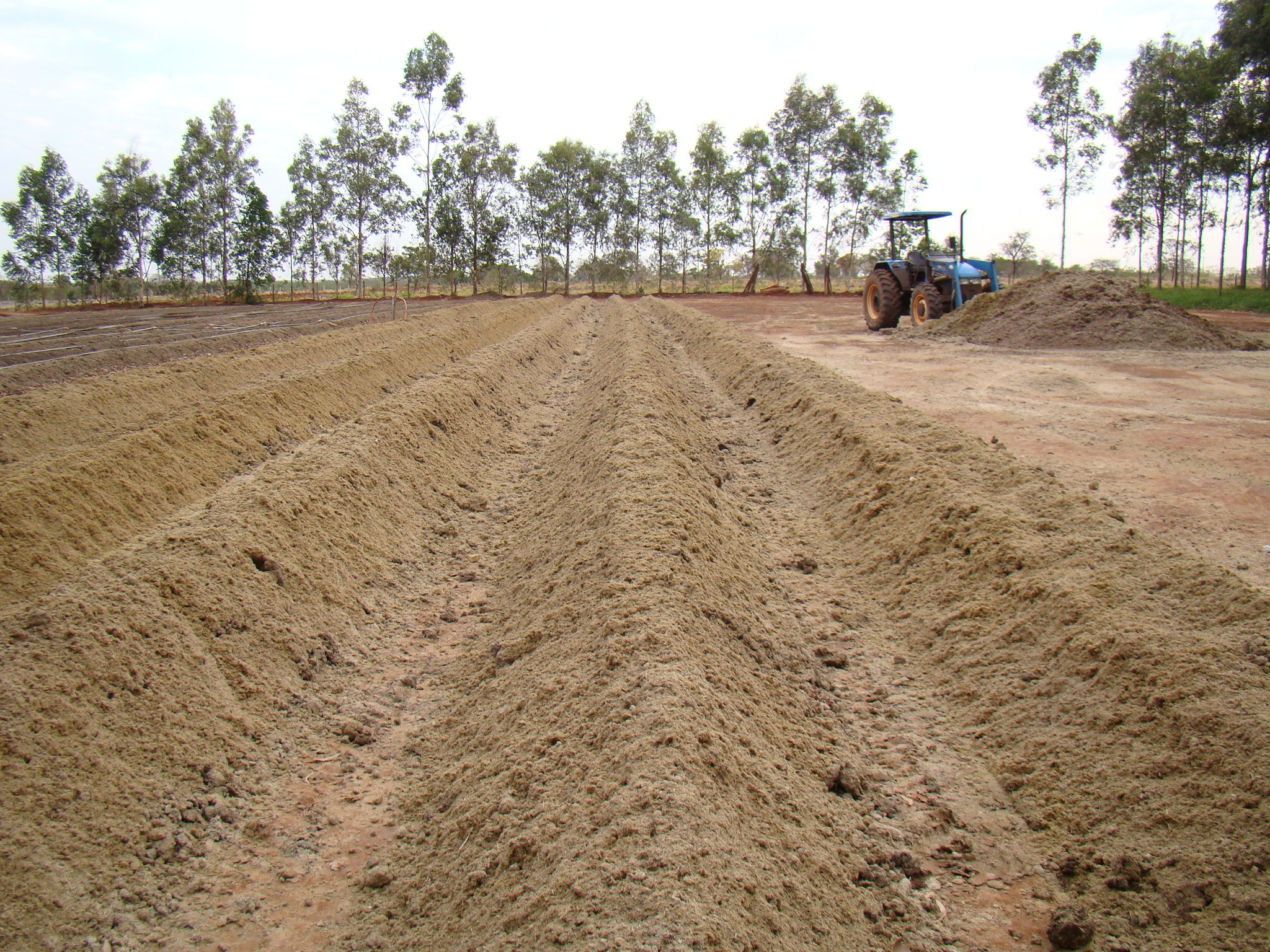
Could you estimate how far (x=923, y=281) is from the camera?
1672 centimetres

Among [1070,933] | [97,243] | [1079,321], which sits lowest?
[1070,933]

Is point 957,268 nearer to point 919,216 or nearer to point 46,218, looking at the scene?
point 919,216

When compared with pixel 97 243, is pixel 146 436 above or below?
below

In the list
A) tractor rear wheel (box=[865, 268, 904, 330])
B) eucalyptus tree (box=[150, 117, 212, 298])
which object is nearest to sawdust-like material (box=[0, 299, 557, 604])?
tractor rear wheel (box=[865, 268, 904, 330])

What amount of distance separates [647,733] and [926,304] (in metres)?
15.4

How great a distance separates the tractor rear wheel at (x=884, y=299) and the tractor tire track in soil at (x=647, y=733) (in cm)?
1282

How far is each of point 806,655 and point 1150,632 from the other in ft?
4.68

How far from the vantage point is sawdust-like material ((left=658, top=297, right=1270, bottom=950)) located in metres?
2.14

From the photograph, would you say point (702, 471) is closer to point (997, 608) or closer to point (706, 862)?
point (997, 608)

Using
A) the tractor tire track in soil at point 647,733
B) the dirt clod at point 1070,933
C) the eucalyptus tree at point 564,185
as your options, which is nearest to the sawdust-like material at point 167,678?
the tractor tire track in soil at point 647,733

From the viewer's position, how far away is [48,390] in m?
8.74

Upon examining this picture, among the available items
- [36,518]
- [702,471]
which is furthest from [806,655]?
[36,518]

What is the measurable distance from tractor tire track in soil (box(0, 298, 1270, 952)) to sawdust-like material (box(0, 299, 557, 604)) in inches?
32.4

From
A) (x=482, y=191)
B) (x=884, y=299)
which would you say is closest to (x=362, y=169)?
(x=482, y=191)
